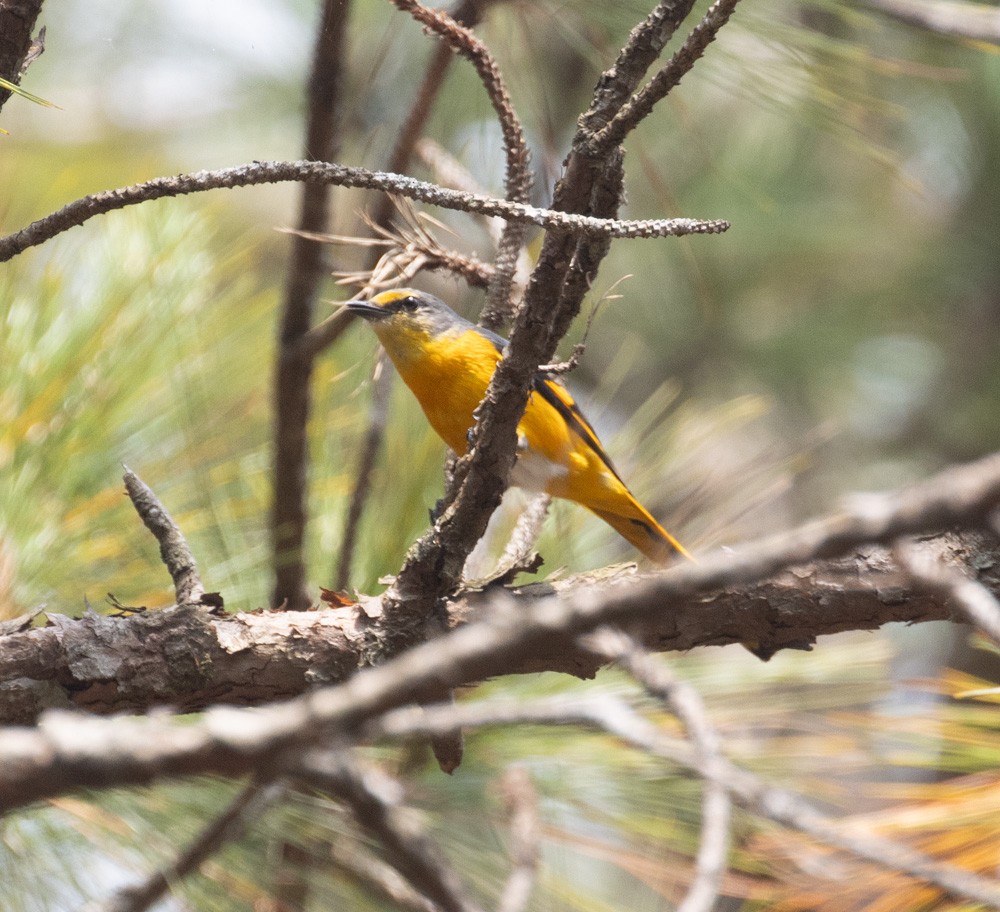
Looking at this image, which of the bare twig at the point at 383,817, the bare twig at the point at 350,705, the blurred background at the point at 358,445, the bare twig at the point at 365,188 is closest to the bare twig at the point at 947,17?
the blurred background at the point at 358,445

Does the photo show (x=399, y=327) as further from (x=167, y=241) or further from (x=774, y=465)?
(x=774, y=465)

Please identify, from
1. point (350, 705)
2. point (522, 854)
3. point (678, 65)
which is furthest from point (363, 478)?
point (350, 705)

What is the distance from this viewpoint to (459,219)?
375 cm

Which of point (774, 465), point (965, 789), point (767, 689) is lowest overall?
point (965, 789)

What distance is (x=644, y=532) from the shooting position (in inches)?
116

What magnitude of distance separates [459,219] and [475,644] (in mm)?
3257

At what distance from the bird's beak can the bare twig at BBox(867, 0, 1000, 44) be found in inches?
51.0

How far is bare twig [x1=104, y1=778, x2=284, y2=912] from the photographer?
91cm

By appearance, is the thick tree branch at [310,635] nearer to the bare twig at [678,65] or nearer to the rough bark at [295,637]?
the rough bark at [295,637]

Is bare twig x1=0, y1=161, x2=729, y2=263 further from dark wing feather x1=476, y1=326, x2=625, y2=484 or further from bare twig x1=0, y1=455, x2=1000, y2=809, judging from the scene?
dark wing feather x1=476, y1=326, x2=625, y2=484

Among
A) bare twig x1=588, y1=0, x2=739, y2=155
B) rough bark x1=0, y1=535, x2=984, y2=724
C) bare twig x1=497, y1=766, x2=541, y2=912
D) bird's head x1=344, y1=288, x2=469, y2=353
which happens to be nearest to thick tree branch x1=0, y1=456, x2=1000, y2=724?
rough bark x1=0, y1=535, x2=984, y2=724

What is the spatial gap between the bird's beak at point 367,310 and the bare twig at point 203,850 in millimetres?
1256

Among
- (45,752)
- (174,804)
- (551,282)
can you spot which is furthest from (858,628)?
(45,752)

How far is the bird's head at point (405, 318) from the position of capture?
2863mm
